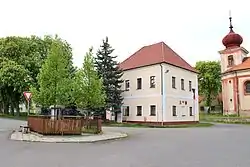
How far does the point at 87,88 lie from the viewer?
23281 mm

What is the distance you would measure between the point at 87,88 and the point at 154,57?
17.1m

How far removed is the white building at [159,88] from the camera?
3647 centimetres

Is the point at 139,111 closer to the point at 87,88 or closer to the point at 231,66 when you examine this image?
the point at 87,88

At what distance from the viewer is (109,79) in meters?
35.7

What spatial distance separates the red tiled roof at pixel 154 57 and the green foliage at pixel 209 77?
119 ft

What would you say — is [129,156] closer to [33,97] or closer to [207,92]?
[33,97]

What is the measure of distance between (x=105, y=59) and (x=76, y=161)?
2656 cm

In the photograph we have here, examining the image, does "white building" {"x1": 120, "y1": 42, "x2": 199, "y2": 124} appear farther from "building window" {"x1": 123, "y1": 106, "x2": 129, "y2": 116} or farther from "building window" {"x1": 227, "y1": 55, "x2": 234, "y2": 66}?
"building window" {"x1": 227, "y1": 55, "x2": 234, "y2": 66}

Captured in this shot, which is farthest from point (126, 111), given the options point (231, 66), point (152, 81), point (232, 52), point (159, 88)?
point (232, 52)

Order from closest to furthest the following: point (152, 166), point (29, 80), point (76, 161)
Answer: point (152, 166) < point (76, 161) < point (29, 80)

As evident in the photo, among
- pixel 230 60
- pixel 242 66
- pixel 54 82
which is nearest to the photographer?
pixel 54 82

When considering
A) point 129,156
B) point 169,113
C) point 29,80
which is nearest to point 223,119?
point 169,113

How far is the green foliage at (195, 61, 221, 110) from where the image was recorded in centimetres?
7638

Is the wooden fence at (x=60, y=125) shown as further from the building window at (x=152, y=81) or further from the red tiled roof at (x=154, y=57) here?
the red tiled roof at (x=154, y=57)
